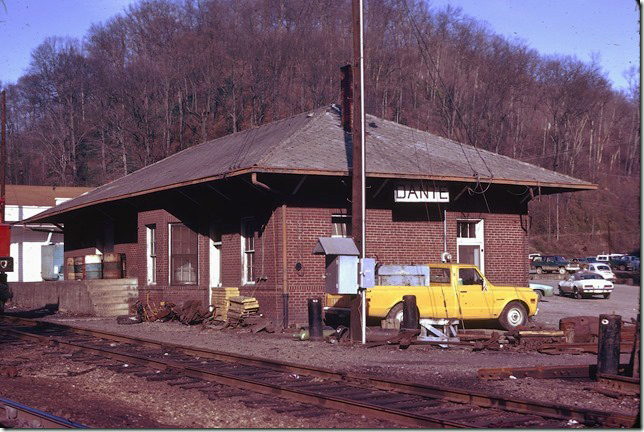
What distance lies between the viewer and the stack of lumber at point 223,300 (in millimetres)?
22078

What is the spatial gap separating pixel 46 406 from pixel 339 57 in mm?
40829

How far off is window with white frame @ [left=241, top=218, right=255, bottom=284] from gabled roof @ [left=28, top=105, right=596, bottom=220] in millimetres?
1816

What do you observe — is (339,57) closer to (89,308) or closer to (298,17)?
(298,17)

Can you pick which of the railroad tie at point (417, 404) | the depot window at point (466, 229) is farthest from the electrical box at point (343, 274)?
the depot window at point (466, 229)

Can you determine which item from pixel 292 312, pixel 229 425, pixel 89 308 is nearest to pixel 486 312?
pixel 292 312

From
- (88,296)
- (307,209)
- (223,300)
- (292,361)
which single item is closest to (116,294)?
(88,296)

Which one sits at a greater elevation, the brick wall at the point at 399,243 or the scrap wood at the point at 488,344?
the brick wall at the point at 399,243

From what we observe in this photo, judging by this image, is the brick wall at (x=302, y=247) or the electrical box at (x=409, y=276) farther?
the brick wall at (x=302, y=247)

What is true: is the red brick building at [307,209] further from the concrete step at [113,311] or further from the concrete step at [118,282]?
the concrete step at [113,311]

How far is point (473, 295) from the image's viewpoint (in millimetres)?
19844

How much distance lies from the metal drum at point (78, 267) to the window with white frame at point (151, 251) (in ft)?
14.5

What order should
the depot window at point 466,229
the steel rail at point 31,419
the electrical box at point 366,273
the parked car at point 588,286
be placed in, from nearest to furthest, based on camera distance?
the steel rail at point 31,419, the electrical box at point 366,273, the depot window at point 466,229, the parked car at point 588,286

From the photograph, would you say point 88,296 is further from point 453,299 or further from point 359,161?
point 359,161

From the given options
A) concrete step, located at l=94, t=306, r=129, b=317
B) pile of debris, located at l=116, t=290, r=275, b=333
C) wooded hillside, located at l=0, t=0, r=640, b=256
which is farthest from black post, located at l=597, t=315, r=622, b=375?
wooded hillside, located at l=0, t=0, r=640, b=256
